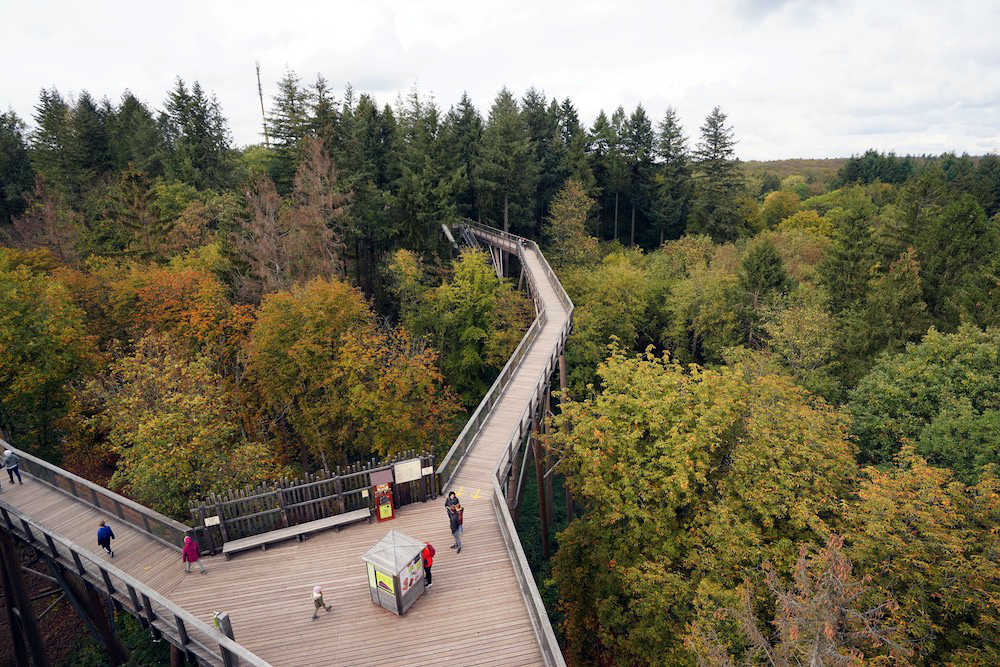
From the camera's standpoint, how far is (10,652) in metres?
18.7

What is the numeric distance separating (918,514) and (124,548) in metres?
18.9

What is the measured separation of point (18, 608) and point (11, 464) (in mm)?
5218

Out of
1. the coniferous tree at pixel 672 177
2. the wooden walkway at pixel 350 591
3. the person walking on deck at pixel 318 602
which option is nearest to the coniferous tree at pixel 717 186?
the coniferous tree at pixel 672 177

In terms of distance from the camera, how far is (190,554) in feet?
35.7

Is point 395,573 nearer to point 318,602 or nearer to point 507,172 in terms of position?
point 318,602

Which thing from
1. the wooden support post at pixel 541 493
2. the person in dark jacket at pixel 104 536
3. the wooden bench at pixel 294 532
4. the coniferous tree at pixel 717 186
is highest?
the coniferous tree at pixel 717 186

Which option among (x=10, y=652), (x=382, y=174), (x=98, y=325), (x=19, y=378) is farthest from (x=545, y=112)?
(x=10, y=652)

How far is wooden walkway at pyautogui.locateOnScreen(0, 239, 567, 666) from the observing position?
353 inches

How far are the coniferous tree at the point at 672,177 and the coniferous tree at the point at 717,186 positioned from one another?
3.81 ft

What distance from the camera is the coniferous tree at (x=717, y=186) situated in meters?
45.3

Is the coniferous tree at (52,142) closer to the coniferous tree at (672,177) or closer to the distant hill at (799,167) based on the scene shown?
the coniferous tree at (672,177)

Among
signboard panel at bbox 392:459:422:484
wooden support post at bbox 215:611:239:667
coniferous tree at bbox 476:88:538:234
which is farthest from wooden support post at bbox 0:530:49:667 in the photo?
coniferous tree at bbox 476:88:538:234

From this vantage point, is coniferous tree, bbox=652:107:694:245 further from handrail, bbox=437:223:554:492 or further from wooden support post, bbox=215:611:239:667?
wooden support post, bbox=215:611:239:667

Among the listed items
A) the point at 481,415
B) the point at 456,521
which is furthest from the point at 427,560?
the point at 481,415
